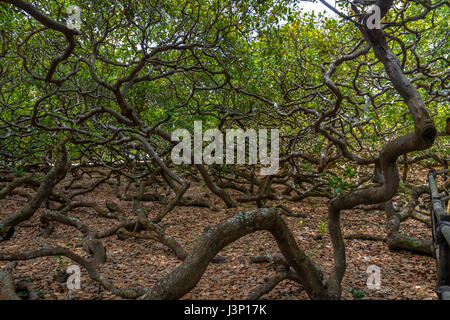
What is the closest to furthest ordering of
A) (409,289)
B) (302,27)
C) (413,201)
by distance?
(409,289) < (413,201) < (302,27)

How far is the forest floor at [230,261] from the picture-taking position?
4082 mm

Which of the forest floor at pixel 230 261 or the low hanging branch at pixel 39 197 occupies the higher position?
the low hanging branch at pixel 39 197

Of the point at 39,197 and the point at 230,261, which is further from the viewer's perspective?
the point at 230,261

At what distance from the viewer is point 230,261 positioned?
5.39m

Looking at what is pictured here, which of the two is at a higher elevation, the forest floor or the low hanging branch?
the low hanging branch

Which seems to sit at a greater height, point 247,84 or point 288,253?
point 247,84

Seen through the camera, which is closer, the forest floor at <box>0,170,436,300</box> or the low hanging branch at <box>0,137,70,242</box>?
the forest floor at <box>0,170,436,300</box>

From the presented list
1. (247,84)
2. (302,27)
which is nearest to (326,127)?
(247,84)

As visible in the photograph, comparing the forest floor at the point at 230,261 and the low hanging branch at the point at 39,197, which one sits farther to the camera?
the low hanging branch at the point at 39,197

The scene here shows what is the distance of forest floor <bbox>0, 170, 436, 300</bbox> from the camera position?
13.4 ft

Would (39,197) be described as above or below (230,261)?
above
